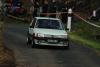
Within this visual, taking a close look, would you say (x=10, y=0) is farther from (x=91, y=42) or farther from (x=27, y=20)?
(x=91, y=42)

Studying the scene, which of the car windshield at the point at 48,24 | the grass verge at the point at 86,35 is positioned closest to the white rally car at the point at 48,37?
the car windshield at the point at 48,24

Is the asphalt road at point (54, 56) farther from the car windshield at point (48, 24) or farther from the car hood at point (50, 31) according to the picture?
the car windshield at point (48, 24)

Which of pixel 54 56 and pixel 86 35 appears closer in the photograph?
pixel 54 56

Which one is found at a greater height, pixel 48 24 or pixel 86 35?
pixel 48 24

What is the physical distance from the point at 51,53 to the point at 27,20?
70.9 feet

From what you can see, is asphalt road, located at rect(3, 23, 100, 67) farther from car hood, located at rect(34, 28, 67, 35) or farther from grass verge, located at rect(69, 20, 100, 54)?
grass verge, located at rect(69, 20, 100, 54)

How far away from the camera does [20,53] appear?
19328 mm

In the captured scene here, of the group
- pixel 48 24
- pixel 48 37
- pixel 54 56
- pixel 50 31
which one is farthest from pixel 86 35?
pixel 54 56

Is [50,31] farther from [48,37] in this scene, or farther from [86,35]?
[86,35]

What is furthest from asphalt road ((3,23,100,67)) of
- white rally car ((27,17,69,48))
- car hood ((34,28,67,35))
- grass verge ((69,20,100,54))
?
grass verge ((69,20,100,54))

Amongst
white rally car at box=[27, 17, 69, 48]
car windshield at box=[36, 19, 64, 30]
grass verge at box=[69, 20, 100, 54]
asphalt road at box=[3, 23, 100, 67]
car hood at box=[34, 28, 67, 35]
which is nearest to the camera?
asphalt road at box=[3, 23, 100, 67]

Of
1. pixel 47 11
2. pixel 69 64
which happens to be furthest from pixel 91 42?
pixel 47 11

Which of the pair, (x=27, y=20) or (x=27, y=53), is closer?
(x=27, y=53)

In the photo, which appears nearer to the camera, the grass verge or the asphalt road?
the asphalt road
